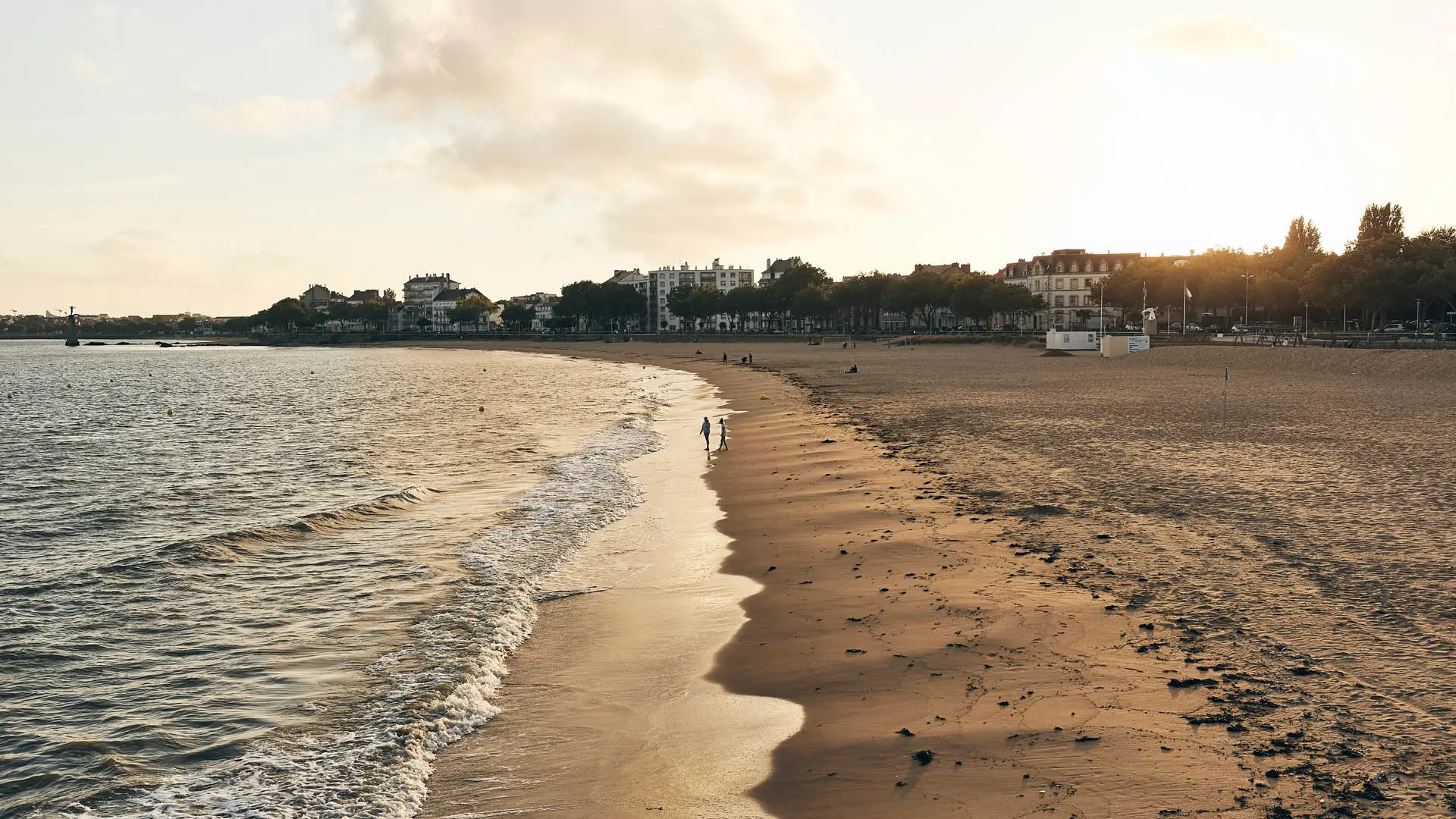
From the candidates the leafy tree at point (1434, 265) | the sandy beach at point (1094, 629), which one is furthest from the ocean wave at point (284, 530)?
the leafy tree at point (1434, 265)

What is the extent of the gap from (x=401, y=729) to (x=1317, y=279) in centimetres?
10149

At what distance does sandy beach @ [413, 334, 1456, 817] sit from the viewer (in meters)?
7.93

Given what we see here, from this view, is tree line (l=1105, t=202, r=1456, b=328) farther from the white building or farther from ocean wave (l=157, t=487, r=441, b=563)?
ocean wave (l=157, t=487, r=441, b=563)

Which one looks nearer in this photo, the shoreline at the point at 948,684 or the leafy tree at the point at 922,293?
the shoreline at the point at 948,684

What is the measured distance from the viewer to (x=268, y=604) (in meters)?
15.4

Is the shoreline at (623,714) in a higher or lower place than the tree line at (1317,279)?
lower

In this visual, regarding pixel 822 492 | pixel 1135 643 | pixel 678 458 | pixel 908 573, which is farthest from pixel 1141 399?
pixel 1135 643

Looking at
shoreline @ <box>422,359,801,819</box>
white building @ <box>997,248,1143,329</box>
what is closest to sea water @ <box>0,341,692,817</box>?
shoreline @ <box>422,359,801,819</box>

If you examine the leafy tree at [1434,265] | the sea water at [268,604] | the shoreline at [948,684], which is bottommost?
the sea water at [268,604]

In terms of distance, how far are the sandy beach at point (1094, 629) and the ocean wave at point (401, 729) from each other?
0.49 m

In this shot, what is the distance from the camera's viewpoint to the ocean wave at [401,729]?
28.9 feet

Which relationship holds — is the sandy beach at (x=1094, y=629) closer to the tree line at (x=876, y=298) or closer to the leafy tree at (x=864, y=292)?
the tree line at (x=876, y=298)

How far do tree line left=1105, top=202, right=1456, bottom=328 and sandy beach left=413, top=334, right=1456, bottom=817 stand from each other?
67451 mm

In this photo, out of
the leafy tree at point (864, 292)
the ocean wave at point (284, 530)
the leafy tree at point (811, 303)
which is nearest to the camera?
the ocean wave at point (284, 530)
